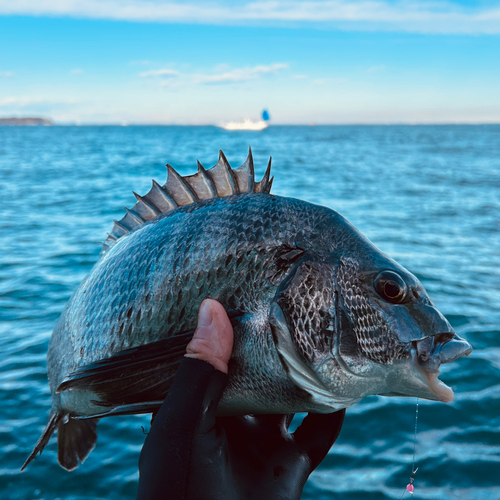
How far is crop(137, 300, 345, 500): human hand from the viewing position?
1.94 meters

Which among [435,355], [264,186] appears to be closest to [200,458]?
[435,355]

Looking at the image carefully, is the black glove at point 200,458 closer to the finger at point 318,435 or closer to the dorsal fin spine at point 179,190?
the finger at point 318,435

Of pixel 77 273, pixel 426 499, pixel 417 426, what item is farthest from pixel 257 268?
pixel 77 273

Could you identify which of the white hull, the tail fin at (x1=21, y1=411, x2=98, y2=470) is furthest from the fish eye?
the white hull

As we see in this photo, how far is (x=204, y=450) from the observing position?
2.02 meters

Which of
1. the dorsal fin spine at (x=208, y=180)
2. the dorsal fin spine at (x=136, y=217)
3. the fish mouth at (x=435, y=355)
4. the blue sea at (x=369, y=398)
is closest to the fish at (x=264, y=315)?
the fish mouth at (x=435, y=355)

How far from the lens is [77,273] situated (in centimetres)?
1077

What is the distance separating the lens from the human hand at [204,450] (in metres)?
1.94

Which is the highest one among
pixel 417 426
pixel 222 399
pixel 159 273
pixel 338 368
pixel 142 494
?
pixel 159 273

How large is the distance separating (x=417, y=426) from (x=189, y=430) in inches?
174

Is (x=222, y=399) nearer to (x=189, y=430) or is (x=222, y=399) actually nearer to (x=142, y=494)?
(x=189, y=430)

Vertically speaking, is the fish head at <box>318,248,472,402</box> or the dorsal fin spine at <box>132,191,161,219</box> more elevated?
the dorsal fin spine at <box>132,191,161,219</box>

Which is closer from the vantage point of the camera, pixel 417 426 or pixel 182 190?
pixel 182 190

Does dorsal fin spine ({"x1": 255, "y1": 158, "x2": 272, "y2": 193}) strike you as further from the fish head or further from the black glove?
the black glove
